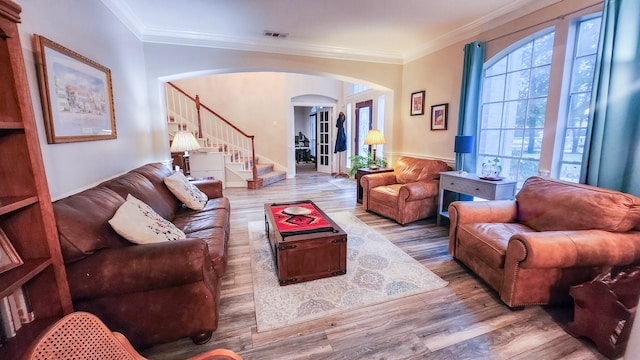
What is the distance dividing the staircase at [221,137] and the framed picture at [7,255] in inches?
201

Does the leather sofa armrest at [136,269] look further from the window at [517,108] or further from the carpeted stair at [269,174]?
the carpeted stair at [269,174]

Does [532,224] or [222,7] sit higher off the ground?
[222,7]

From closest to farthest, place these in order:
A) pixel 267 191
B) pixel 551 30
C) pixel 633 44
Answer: pixel 633 44 < pixel 551 30 < pixel 267 191

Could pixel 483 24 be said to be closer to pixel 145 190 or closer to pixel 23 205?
pixel 145 190

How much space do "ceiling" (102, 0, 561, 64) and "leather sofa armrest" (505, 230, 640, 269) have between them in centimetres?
239

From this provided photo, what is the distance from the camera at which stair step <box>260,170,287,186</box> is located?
6736mm

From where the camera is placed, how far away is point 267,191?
20.2 ft

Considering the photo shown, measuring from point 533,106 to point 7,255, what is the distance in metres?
4.37

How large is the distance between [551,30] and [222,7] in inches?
139

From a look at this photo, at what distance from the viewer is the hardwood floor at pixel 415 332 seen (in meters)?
1.67

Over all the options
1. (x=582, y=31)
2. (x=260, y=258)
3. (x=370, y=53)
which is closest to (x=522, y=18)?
(x=582, y=31)

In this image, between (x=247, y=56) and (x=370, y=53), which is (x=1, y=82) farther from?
(x=370, y=53)

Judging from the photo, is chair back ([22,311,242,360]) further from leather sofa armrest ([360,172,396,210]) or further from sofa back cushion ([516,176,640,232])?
leather sofa armrest ([360,172,396,210])

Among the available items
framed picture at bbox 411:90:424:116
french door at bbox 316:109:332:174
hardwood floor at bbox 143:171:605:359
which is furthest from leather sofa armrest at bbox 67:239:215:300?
french door at bbox 316:109:332:174
